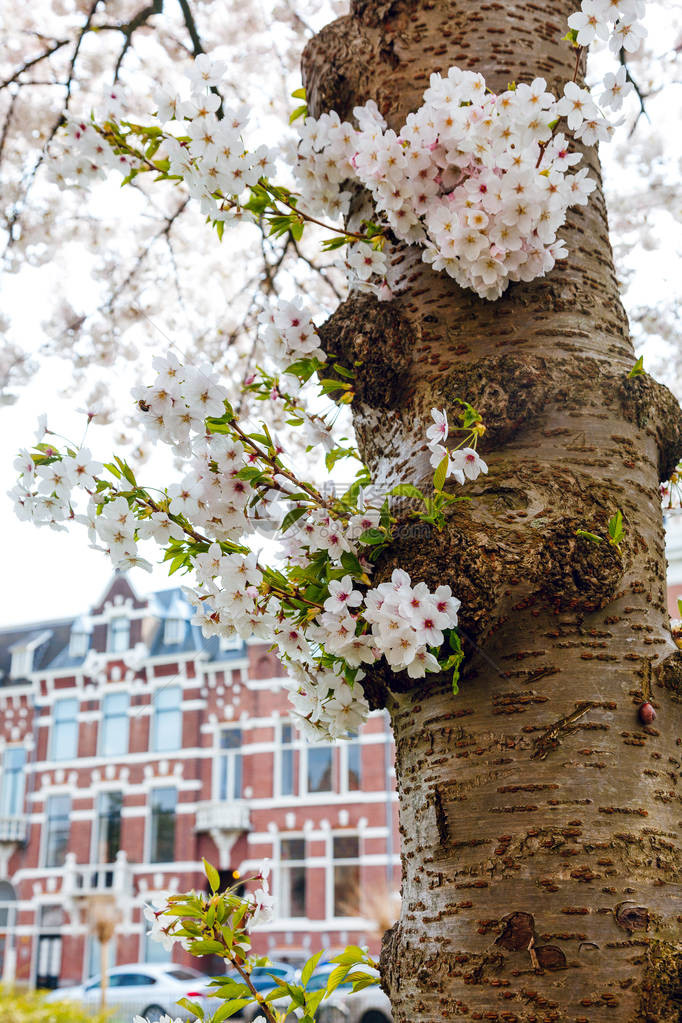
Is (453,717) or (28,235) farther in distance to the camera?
(28,235)

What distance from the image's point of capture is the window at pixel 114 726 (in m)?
15.8

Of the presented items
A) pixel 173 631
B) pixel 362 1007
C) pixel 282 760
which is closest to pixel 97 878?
pixel 282 760

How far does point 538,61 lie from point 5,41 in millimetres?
3713

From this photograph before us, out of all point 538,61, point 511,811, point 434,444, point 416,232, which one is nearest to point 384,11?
point 538,61

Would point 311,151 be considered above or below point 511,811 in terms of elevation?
above

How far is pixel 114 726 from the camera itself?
16047 mm

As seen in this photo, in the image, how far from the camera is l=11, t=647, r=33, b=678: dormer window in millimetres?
17016

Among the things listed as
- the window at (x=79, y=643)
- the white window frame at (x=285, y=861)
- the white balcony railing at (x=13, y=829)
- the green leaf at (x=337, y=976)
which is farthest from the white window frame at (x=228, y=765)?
the green leaf at (x=337, y=976)

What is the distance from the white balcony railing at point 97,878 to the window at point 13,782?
5.50ft

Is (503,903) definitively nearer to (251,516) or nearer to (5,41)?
(251,516)

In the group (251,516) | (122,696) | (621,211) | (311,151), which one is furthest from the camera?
(122,696)

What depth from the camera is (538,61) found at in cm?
131

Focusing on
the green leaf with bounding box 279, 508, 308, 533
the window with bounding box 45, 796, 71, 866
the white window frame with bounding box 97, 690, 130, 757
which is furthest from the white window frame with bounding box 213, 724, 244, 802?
the green leaf with bounding box 279, 508, 308, 533

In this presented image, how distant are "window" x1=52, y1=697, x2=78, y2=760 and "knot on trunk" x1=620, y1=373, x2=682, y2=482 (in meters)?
16.4
